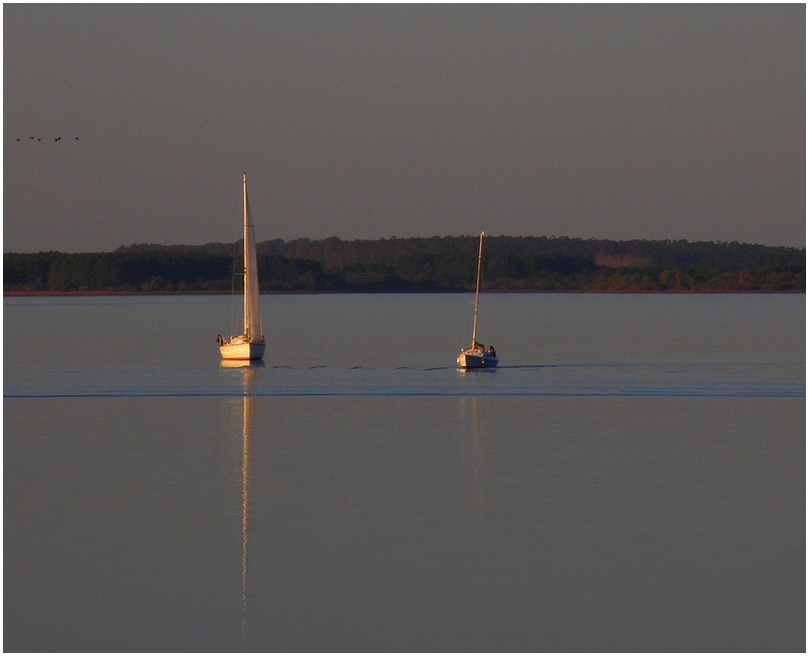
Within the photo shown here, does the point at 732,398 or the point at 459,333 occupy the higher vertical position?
the point at 732,398

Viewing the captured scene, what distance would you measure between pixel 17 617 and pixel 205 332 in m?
87.5

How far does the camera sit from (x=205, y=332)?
10194 cm

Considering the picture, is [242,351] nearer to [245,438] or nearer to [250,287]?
[250,287]

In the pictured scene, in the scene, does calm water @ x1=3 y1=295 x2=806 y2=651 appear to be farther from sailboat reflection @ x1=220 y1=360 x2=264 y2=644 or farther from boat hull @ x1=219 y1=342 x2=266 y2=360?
boat hull @ x1=219 y1=342 x2=266 y2=360

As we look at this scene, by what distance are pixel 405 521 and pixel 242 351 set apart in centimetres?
4139

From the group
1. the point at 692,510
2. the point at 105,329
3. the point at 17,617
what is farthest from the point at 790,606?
the point at 105,329

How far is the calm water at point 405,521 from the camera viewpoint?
1458 centimetres

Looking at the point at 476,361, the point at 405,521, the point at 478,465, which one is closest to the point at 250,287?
the point at 476,361

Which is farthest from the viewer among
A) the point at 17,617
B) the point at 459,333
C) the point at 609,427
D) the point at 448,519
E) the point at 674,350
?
the point at 459,333

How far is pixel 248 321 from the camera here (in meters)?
64.1

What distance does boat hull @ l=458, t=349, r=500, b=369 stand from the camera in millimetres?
55281

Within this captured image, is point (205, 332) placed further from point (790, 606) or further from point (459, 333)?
point (790, 606)

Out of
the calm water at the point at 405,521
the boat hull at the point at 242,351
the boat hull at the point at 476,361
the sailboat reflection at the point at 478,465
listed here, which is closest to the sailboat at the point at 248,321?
the boat hull at the point at 242,351

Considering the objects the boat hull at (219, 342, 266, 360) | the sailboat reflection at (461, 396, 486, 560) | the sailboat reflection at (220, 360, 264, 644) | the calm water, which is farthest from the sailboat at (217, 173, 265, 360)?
the sailboat reflection at (461, 396, 486, 560)
